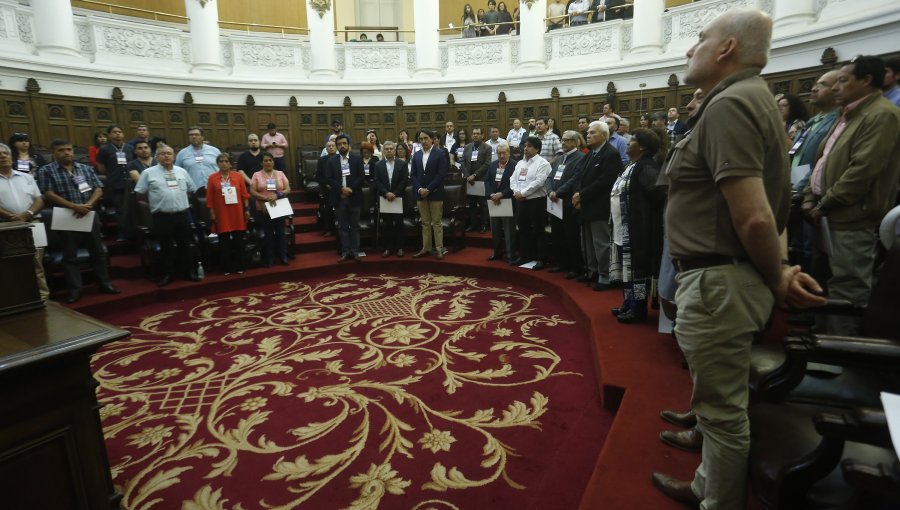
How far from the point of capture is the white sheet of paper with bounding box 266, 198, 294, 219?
19.4ft

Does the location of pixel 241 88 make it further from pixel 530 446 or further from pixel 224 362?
pixel 530 446

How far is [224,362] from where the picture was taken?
3510 millimetres

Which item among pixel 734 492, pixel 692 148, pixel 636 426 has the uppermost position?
pixel 692 148

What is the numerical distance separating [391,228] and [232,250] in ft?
6.72

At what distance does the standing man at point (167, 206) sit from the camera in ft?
16.9

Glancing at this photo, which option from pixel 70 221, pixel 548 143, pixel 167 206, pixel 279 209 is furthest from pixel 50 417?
pixel 548 143

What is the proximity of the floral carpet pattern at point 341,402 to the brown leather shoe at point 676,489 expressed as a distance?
0.57m

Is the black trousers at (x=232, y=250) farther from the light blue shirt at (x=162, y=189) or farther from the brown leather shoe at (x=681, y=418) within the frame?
the brown leather shoe at (x=681, y=418)

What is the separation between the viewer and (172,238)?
5.32 metres

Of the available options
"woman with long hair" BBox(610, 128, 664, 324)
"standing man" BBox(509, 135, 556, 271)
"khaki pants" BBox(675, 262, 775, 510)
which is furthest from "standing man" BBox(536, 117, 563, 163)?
"khaki pants" BBox(675, 262, 775, 510)

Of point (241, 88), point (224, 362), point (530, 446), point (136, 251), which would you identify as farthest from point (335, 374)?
point (241, 88)

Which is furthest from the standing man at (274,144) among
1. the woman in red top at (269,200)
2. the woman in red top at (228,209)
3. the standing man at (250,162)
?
the woman in red top at (228,209)

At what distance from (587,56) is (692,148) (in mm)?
10250

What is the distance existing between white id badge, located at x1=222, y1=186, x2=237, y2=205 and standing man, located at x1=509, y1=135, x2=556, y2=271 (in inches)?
130
